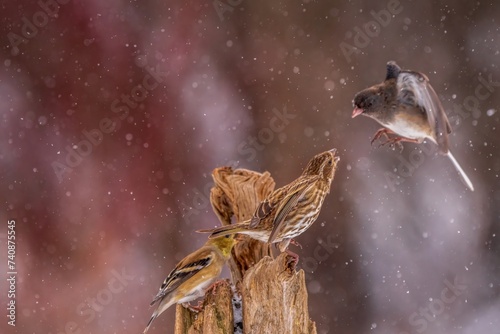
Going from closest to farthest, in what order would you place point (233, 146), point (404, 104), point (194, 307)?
point (194, 307)
point (404, 104)
point (233, 146)

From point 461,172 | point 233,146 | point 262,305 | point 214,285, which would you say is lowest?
point 461,172

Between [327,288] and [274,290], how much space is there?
35.3 inches

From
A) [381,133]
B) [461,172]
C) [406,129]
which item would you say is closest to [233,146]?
[381,133]

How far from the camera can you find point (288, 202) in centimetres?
187

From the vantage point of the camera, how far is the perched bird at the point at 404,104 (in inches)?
87.2

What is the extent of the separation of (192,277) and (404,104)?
1.03m

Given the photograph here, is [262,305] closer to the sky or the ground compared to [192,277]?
closer to the ground

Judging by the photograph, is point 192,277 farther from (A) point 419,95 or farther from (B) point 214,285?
(A) point 419,95

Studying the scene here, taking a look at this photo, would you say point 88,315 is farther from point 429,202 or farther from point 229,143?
point 429,202

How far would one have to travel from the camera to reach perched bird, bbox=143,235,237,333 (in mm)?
1913

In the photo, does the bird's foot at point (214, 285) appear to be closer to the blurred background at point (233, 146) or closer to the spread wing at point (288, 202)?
the spread wing at point (288, 202)

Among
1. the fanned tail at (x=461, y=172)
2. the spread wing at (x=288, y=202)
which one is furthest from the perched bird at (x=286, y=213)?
the fanned tail at (x=461, y=172)

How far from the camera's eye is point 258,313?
1.82 metres

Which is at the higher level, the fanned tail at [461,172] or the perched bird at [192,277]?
the perched bird at [192,277]
